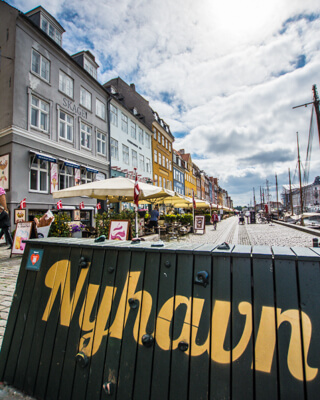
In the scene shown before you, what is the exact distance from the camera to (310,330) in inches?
54.4

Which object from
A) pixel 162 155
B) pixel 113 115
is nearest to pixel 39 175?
pixel 113 115

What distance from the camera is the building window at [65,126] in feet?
54.5

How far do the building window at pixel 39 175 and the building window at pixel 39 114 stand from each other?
2.22m

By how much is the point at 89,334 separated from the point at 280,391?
1423 mm

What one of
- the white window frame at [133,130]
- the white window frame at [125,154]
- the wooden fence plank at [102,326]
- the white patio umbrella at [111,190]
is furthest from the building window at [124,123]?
the wooden fence plank at [102,326]

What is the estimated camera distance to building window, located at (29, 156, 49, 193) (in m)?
14.1

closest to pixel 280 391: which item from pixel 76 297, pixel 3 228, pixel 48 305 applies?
pixel 76 297

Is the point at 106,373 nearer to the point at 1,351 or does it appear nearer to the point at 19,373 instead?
the point at 19,373

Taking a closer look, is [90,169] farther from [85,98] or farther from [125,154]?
[125,154]

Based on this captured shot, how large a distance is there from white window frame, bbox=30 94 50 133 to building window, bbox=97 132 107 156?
5.84 metres

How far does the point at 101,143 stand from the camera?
21.3m

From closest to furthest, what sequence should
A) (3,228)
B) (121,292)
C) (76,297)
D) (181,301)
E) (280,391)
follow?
(280,391), (181,301), (121,292), (76,297), (3,228)

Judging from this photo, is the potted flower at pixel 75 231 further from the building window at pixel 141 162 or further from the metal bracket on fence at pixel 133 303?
the building window at pixel 141 162

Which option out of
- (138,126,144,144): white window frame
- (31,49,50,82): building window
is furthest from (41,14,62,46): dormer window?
(138,126,144,144): white window frame
